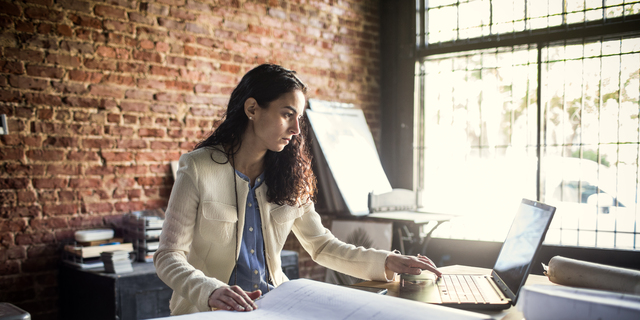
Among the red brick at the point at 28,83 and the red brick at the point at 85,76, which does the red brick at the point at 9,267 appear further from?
the red brick at the point at 85,76

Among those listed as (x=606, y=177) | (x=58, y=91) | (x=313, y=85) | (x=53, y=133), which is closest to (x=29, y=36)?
(x=58, y=91)

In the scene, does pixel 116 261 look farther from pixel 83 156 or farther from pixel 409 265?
pixel 409 265

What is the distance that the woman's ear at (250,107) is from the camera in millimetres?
1859

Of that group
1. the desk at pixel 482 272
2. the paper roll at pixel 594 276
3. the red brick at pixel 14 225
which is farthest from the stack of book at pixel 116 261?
the paper roll at pixel 594 276

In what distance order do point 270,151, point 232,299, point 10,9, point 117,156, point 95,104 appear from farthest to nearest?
point 117,156 < point 95,104 < point 10,9 < point 270,151 < point 232,299

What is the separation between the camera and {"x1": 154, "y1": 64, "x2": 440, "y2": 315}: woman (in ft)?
5.51

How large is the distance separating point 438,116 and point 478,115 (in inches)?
15.5

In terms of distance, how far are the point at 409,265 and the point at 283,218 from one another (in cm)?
54

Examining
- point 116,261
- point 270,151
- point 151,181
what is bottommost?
point 116,261

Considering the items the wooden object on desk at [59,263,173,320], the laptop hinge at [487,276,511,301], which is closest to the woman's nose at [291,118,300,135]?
the laptop hinge at [487,276,511,301]

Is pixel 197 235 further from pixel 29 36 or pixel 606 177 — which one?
pixel 606 177

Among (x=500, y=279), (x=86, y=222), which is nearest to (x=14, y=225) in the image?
(x=86, y=222)

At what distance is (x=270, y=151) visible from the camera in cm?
201

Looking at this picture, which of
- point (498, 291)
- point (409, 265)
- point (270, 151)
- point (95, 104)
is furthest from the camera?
point (95, 104)
